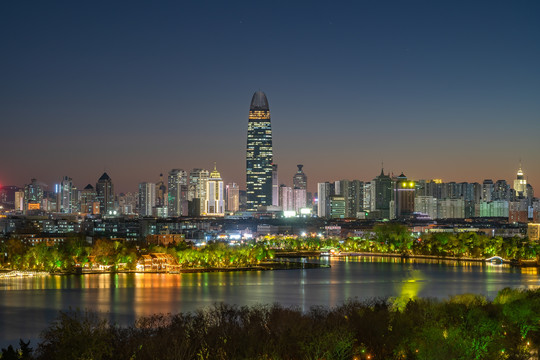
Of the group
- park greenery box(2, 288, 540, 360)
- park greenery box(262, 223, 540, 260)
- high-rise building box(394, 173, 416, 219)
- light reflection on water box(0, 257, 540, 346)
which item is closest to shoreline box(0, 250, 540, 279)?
park greenery box(262, 223, 540, 260)

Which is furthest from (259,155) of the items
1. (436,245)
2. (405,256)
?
(436,245)

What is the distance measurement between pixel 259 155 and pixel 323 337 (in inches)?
2698

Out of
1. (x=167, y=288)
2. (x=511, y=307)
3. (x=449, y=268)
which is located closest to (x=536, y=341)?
(x=511, y=307)

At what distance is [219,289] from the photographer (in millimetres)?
18703

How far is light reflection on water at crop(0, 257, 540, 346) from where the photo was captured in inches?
582

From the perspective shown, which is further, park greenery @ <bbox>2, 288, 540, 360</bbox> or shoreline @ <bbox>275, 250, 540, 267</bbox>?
shoreline @ <bbox>275, 250, 540, 267</bbox>

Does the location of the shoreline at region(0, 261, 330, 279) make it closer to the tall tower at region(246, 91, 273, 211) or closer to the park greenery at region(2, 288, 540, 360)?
the park greenery at region(2, 288, 540, 360)

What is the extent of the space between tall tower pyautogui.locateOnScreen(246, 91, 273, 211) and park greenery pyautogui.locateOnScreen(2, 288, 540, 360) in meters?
64.1

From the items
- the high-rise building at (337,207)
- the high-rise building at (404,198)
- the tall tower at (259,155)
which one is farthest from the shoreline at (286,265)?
the high-rise building at (337,207)

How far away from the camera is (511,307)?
431 inches

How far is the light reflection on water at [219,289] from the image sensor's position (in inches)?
582

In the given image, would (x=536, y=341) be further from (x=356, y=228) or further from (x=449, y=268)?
(x=356, y=228)

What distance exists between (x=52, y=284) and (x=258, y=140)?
56.4 m

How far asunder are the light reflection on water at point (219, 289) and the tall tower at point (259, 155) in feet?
160
